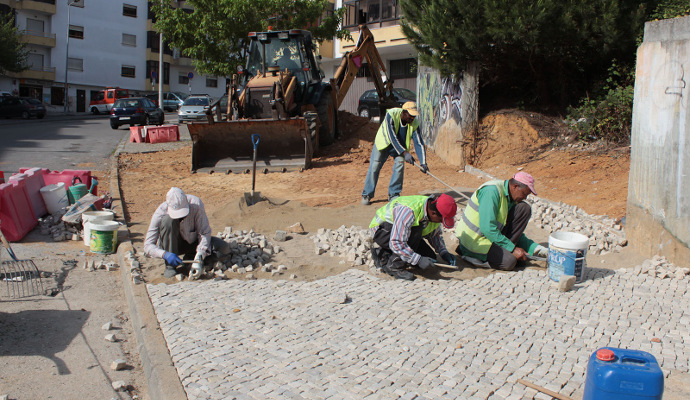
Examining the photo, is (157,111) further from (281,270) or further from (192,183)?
(281,270)

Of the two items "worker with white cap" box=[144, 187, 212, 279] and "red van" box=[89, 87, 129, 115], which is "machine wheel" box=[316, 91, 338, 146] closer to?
"worker with white cap" box=[144, 187, 212, 279]

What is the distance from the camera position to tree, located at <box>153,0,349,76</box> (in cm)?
1906

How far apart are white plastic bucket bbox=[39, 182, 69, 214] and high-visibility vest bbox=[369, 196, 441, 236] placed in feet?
15.6

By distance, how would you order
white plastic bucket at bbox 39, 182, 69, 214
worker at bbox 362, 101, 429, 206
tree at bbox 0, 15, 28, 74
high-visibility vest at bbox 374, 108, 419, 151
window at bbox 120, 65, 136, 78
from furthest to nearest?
window at bbox 120, 65, 136, 78 < tree at bbox 0, 15, 28, 74 < high-visibility vest at bbox 374, 108, 419, 151 < worker at bbox 362, 101, 429, 206 < white plastic bucket at bbox 39, 182, 69, 214

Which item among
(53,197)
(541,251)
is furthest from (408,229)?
(53,197)

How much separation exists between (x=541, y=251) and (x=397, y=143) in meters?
2.89

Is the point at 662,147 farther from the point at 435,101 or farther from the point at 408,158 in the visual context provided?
the point at 435,101

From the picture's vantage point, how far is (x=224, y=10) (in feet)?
61.9

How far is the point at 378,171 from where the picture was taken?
8.98 m

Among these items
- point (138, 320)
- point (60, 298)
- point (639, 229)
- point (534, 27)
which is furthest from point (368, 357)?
point (534, 27)

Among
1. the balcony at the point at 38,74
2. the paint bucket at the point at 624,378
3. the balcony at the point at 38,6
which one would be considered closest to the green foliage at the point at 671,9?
the paint bucket at the point at 624,378

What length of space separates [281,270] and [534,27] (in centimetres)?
784

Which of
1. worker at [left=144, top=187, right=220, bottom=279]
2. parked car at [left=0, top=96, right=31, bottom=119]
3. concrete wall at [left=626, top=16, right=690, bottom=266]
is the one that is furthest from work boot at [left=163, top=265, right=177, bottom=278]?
parked car at [left=0, top=96, right=31, bottom=119]

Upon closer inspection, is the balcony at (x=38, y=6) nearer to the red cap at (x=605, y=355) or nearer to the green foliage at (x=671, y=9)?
the green foliage at (x=671, y=9)
